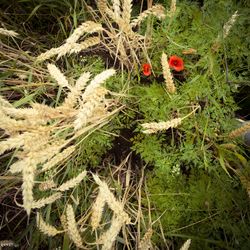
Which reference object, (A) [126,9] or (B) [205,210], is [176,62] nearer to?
(A) [126,9]

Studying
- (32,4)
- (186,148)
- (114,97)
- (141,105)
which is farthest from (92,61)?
(186,148)

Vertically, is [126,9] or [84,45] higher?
[126,9]

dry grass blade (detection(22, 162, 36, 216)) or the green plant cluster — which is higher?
dry grass blade (detection(22, 162, 36, 216))

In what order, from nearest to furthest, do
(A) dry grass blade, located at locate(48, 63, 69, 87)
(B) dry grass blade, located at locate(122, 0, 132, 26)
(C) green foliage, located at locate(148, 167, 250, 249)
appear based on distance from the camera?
(A) dry grass blade, located at locate(48, 63, 69, 87) → (B) dry grass blade, located at locate(122, 0, 132, 26) → (C) green foliage, located at locate(148, 167, 250, 249)

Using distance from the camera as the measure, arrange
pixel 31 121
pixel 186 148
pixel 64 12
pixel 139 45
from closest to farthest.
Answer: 1. pixel 31 121
2. pixel 186 148
3. pixel 139 45
4. pixel 64 12

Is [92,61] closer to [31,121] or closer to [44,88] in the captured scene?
[44,88]

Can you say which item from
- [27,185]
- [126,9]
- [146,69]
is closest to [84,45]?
[126,9]

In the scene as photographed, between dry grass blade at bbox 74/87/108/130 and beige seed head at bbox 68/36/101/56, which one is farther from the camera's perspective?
beige seed head at bbox 68/36/101/56

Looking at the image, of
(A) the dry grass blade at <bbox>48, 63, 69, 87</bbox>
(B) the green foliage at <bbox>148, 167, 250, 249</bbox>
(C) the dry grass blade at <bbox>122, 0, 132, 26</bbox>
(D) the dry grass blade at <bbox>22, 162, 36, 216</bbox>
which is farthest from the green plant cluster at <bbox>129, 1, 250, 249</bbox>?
(D) the dry grass blade at <bbox>22, 162, 36, 216</bbox>

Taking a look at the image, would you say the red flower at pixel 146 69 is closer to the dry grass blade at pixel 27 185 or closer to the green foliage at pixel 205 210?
the green foliage at pixel 205 210

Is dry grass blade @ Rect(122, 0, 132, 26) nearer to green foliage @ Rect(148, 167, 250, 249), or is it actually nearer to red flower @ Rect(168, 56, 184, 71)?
red flower @ Rect(168, 56, 184, 71)

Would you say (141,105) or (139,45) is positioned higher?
(139,45)

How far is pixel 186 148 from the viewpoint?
1.67 meters

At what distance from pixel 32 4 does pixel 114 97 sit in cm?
90
